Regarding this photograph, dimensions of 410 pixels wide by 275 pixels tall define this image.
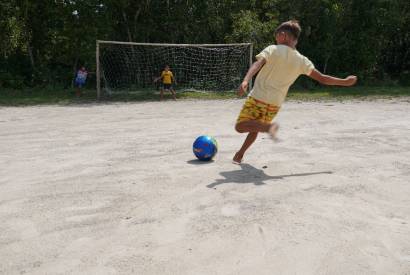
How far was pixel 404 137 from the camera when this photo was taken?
7.83m

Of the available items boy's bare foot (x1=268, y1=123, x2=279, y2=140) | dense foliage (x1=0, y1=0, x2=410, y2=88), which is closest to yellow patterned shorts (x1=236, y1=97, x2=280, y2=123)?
boy's bare foot (x1=268, y1=123, x2=279, y2=140)

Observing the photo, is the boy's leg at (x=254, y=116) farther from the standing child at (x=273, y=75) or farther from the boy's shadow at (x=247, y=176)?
the boy's shadow at (x=247, y=176)

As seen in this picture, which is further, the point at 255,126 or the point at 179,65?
the point at 179,65

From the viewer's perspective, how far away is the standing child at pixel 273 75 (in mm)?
5305

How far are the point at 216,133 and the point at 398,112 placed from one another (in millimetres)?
5733

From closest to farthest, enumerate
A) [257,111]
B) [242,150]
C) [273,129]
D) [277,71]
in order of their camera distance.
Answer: [273,129] → [277,71] → [257,111] → [242,150]

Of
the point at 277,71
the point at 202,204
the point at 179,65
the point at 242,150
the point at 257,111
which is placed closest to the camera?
the point at 202,204

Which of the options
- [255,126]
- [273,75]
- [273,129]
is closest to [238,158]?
[255,126]

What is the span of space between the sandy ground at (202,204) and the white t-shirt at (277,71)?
92cm

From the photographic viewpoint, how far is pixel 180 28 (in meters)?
19.9

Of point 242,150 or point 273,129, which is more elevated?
point 273,129

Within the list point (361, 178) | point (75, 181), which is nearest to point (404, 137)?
point (361, 178)

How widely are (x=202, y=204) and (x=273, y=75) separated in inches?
78.0

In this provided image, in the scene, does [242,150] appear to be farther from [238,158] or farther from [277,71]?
[277,71]
